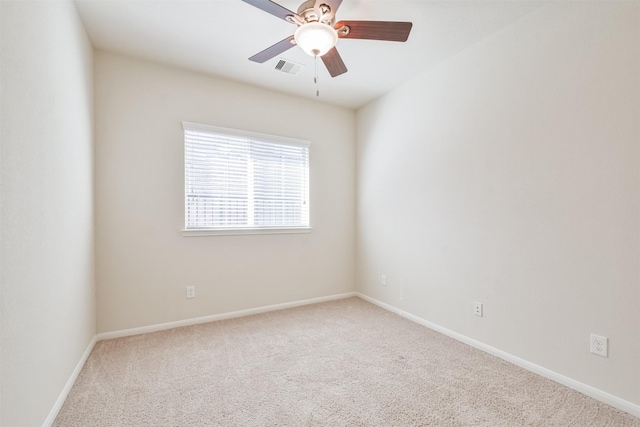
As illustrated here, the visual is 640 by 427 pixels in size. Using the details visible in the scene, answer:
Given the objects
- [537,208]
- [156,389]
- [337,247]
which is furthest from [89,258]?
[537,208]

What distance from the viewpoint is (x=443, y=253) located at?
2.79 metres

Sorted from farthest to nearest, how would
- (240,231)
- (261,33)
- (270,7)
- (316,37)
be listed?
(240,231)
(261,33)
(316,37)
(270,7)

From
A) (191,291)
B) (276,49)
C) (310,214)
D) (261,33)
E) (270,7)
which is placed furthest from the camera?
(310,214)

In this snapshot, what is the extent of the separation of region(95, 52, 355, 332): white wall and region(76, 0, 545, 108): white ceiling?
0.26 metres

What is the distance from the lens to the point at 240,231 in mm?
3213

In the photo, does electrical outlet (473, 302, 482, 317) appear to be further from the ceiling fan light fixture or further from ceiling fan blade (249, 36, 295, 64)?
ceiling fan blade (249, 36, 295, 64)

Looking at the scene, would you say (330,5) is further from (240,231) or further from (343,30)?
(240,231)

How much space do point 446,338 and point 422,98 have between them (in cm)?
236

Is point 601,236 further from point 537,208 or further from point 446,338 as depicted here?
point 446,338

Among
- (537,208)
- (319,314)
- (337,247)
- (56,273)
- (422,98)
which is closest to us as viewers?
(56,273)

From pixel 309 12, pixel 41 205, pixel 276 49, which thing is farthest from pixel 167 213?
pixel 309 12

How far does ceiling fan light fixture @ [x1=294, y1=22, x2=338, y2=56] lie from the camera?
1.72 meters

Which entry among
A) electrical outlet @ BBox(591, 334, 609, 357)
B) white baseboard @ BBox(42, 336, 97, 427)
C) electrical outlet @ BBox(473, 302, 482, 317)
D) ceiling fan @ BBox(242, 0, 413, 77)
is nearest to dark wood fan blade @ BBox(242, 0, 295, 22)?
ceiling fan @ BBox(242, 0, 413, 77)

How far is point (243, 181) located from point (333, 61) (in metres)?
1.67
